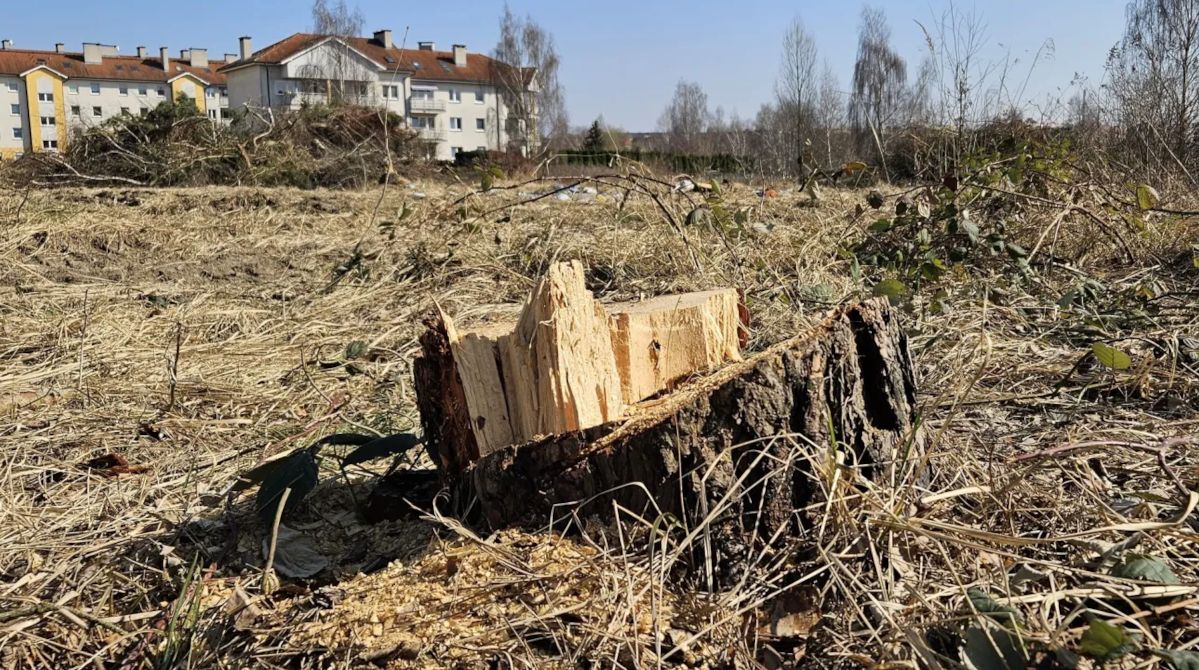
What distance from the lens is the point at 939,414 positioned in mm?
2332

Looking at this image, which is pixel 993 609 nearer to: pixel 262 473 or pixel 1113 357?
pixel 1113 357

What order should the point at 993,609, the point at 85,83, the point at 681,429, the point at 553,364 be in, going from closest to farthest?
1. the point at 993,609
2. the point at 681,429
3. the point at 553,364
4. the point at 85,83

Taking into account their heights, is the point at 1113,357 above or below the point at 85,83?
below

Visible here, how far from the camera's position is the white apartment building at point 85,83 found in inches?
2250

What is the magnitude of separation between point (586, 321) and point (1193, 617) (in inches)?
44.0

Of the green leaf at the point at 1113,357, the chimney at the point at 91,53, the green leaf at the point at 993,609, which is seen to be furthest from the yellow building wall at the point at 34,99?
the green leaf at the point at 993,609

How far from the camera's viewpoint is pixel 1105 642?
3.49ft

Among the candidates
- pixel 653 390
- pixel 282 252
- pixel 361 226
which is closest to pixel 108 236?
pixel 282 252

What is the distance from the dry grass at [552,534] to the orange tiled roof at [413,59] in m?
42.7

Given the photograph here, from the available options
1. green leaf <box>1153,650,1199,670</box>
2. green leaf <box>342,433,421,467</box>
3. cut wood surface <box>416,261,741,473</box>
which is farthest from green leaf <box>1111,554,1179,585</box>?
green leaf <box>342,433,421,467</box>

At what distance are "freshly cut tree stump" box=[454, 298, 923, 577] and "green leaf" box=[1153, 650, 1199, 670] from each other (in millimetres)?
508

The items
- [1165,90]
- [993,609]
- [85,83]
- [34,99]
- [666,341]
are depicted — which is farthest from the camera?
[85,83]

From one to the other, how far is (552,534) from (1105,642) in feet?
2.92

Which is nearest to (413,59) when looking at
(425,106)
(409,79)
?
(425,106)
